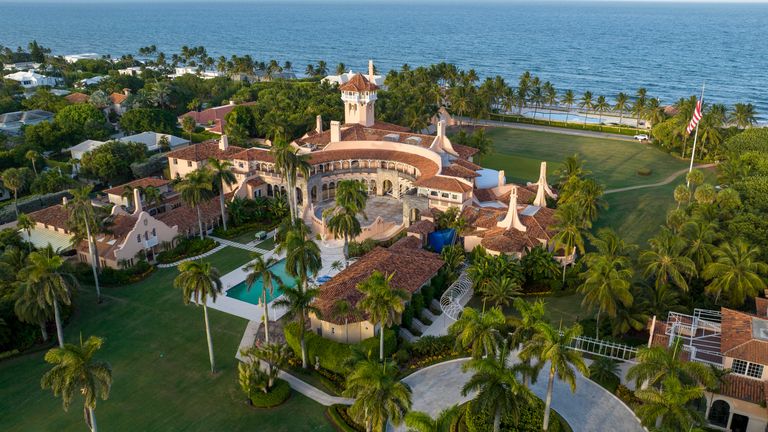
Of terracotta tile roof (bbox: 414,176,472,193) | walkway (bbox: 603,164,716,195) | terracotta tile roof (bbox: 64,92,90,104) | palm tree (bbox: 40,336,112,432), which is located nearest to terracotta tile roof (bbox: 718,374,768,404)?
terracotta tile roof (bbox: 414,176,472,193)

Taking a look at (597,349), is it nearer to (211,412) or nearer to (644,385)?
(644,385)

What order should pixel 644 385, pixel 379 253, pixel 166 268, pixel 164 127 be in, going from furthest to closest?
pixel 164 127, pixel 166 268, pixel 379 253, pixel 644 385

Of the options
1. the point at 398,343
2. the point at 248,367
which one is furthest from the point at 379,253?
the point at 248,367

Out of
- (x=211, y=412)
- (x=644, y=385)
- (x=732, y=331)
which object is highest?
(x=732, y=331)

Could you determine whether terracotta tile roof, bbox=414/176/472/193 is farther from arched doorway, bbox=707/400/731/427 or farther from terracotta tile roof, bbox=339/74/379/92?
arched doorway, bbox=707/400/731/427

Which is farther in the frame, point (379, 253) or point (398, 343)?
point (379, 253)
